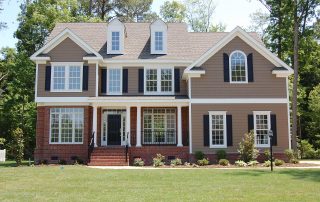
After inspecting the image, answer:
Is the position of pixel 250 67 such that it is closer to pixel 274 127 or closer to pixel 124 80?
pixel 274 127

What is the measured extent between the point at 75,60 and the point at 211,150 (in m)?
10.1

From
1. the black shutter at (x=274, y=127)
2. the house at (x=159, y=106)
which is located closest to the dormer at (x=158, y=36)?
the house at (x=159, y=106)

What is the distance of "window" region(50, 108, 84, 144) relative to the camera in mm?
24578

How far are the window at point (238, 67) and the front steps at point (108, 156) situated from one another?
8.01 metres

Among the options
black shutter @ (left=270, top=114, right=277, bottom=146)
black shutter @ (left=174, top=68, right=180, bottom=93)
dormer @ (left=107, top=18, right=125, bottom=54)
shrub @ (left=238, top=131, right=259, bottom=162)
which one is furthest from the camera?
dormer @ (left=107, top=18, right=125, bottom=54)

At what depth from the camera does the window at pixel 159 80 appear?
86.8 ft

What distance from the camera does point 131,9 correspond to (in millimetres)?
43719

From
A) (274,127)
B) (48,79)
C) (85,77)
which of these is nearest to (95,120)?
(85,77)

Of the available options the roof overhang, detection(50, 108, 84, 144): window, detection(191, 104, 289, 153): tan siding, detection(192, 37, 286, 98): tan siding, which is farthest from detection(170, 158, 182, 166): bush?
the roof overhang

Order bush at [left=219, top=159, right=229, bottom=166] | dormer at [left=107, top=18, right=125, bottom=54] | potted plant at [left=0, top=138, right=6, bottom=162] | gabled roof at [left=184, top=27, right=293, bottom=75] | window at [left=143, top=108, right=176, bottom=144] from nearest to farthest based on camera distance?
bush at [left=219, top=159, right=229, bottom=166], gabled roof at [left=184, top=27, right=293, bottom=75], window at [left=143, top=108, right=176, bottom=144], dormer at [left=107, top=18, right=125, bottom=54], potted plant at [left=0, top=138, right=6, bottom=162]

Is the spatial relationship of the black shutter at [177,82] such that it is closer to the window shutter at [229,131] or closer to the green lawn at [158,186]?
the window shutter at [229,131]

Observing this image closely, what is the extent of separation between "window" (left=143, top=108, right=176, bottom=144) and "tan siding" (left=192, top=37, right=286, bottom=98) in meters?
2.85

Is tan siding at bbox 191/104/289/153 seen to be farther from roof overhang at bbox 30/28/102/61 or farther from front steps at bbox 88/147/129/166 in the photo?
roof overhang at bbox 30/28/102/61

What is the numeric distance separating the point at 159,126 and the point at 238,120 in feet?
16.8
